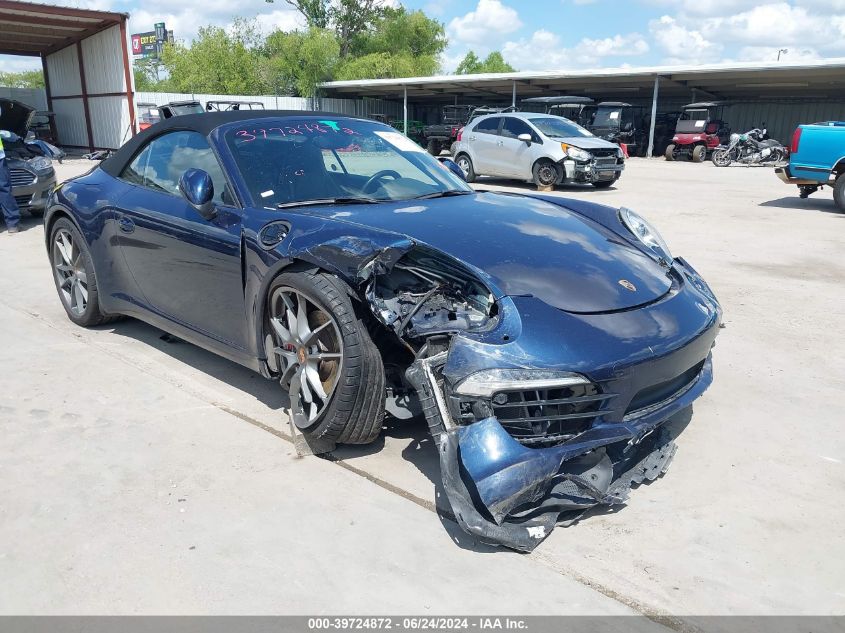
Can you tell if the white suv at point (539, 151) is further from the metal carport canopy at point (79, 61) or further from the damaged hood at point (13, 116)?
the metal carport canopy at point (79, 61)

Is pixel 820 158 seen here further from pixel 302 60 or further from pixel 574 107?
pixel 302 60

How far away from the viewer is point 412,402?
3.12m

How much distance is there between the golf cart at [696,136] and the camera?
25.6 metres

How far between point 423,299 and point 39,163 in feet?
30.4

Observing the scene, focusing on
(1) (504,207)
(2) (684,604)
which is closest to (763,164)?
(1) (504,207)

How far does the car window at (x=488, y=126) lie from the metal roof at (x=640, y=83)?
1461cm

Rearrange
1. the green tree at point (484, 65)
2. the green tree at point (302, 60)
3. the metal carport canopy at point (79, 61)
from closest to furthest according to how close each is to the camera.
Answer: the metal carport canopy at point (79, 61)
the green tree at point (302, 60)
the green tree at point (484, 65)

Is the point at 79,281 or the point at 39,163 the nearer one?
the point at 79,281

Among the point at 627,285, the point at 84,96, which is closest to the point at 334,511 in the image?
the point at 627,285

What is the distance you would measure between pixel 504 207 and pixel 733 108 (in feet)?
127

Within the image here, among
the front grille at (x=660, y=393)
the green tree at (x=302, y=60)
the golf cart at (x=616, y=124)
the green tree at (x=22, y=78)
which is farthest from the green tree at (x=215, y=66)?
the green tree at (x=22, y=78)

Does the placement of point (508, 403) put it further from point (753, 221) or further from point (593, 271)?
point (753, 221)

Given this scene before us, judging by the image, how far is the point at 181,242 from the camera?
3770mm

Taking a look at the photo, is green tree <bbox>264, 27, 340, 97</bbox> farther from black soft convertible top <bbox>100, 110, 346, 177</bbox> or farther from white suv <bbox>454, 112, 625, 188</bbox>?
black soft convertible top <bbox>100, 110, 346, 177</bbox>
